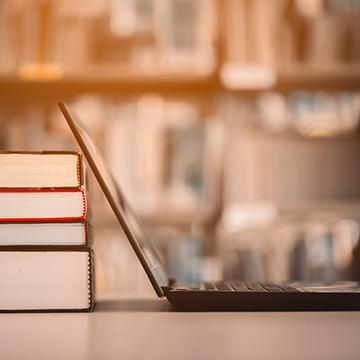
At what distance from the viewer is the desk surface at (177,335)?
1.71 feet

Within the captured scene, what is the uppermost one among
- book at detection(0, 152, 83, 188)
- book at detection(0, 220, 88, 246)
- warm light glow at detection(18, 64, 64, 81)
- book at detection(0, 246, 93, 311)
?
warm light glow at detection(18, 64, 64, 81)

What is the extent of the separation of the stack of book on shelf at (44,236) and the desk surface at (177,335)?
0.09 ft

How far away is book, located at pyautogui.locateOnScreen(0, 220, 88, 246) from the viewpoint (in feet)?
2.43

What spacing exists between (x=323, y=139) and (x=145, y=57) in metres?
0.63

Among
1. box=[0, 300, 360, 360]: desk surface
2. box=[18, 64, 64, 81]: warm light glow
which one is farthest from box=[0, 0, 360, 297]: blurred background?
box=[0, 300, 360, 360]: desk surface

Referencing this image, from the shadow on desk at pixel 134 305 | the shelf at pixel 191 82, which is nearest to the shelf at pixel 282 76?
the shelf at pixel 191 82

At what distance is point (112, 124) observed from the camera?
2.04 m

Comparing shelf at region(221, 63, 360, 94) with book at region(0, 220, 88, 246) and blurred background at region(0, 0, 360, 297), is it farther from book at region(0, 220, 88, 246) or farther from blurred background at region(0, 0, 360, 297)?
book at region(0, 220, 88, 246)

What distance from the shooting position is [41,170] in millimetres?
753

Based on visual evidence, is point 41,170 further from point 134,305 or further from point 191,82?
point 191,82

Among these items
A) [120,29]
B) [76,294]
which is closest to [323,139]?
[120,29]

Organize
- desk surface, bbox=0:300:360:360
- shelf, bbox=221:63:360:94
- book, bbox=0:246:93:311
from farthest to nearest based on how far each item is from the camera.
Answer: shelf, bbox=221:63:360:94 → book, bbox=0:246:93:311 → desk surface, bbox=0:300:360:360

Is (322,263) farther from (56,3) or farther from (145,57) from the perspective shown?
(56,3)

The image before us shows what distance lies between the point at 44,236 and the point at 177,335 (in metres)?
0.23
